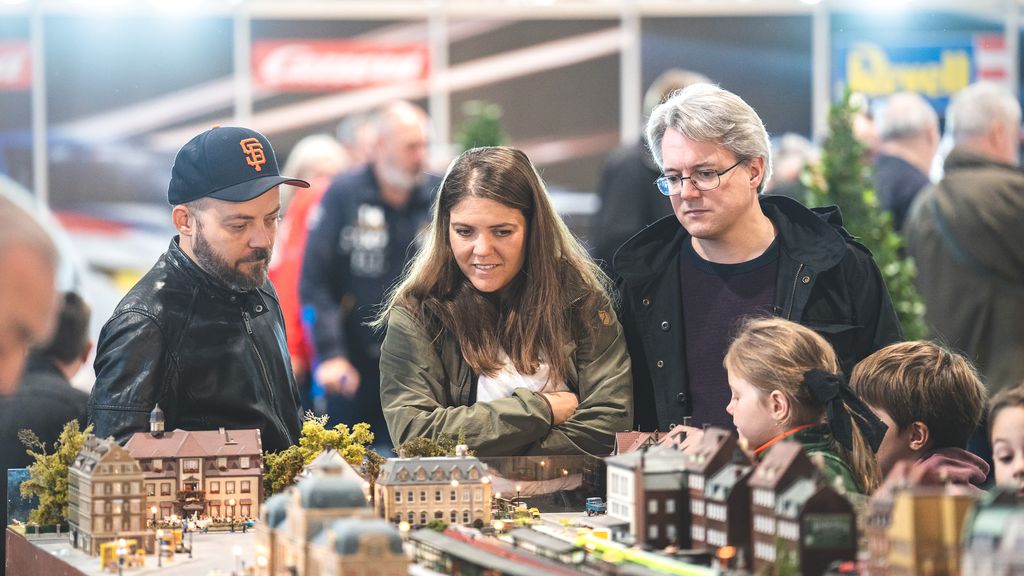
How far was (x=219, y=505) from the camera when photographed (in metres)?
6.32

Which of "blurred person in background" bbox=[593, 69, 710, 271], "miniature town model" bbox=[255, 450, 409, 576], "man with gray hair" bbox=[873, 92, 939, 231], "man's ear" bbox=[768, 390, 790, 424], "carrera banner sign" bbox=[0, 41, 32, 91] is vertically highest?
"carrera banner sign" bbox=[0, 41, 32, 91]

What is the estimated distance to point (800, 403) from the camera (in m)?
5.71

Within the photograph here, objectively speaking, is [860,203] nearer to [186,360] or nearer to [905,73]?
[905,73]

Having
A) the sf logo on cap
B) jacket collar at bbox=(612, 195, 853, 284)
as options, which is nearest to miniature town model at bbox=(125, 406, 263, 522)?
the sf logo on cap

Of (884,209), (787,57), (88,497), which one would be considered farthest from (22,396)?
(787,57)

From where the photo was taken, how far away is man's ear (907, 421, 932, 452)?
6.49 m

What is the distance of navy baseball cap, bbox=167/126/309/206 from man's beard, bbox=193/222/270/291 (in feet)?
0.66

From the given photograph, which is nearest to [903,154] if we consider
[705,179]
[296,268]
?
[296,268]

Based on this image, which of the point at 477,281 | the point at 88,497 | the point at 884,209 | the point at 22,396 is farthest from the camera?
the point at 884,209

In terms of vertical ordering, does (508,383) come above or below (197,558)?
above

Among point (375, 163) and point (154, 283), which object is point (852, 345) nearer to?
point (154, 283)

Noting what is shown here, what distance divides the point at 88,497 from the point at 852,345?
3525 mm

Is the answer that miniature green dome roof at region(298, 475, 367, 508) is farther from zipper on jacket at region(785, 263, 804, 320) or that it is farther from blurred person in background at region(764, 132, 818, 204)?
blurred person in background at region(764, 132, 818, 204)

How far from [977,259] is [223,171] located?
8.07m
